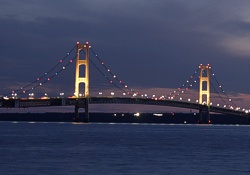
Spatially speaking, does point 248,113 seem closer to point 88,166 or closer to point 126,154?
point 126,154

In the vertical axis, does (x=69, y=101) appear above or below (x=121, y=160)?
above

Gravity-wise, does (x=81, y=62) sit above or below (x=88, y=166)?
above

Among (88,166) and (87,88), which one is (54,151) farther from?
(87,88)

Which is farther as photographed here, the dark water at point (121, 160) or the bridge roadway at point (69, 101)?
the bridge roadway at point (69, 101)

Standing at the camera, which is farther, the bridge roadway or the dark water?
the bridge roadway

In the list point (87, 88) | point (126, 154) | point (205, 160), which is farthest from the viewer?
point (87, 88)

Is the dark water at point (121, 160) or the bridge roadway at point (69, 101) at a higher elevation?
the bridge roadway at point (69, 101)

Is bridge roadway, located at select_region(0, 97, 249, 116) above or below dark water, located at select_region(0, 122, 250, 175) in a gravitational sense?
above

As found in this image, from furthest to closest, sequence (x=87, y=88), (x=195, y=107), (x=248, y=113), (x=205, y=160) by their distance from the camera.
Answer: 1. (x=248, y=113)
2. (x=195, y=107)
3. (x=87, y=88)
4. (x=205, y=160)

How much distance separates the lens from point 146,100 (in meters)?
117

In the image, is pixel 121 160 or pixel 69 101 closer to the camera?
pixel 121 160

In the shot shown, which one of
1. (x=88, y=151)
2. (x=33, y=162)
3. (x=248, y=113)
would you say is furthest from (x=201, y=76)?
(x=33, y=162)

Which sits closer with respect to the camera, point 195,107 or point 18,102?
point 18,102

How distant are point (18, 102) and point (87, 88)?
9.22 metres
